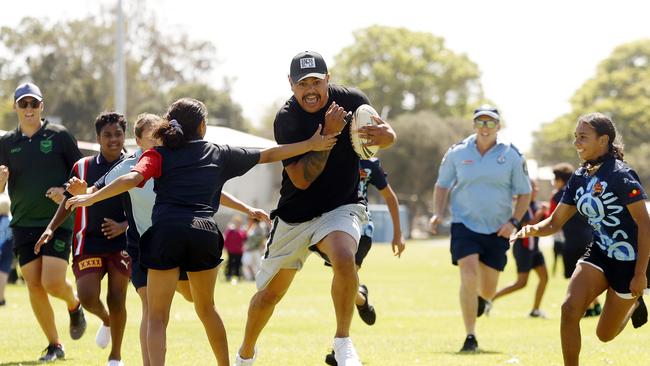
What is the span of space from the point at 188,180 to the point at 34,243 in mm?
3859

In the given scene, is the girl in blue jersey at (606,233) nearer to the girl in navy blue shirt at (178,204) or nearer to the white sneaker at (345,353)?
the white sneaker at (345,353)

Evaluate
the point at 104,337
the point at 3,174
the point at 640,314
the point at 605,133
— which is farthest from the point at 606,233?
the point at 3,174

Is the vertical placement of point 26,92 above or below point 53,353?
above

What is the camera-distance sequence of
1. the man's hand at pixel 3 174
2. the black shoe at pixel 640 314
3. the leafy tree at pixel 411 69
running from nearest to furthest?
1. the black shoe at pixel 640 314
2. the man's hand at pixel 3 174
3. the leafy tree at pixel 411 69

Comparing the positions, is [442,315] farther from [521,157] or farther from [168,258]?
[168,258]

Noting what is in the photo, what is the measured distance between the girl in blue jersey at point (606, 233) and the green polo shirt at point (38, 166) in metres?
4.66

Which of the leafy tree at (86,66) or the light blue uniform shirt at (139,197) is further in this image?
the leafy tree at (86,66)

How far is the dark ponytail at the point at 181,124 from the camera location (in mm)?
7625

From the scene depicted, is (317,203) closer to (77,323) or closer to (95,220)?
(95,220)

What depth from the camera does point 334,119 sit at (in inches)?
321

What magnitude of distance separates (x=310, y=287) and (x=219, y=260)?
60.4ft

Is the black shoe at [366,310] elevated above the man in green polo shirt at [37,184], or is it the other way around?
the man in green polo shirt at [37,184]

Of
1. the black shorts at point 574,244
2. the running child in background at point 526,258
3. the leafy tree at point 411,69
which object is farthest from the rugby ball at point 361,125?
the leafy tree at point 411,69

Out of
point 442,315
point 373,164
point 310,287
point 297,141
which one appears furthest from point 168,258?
point 310,287
